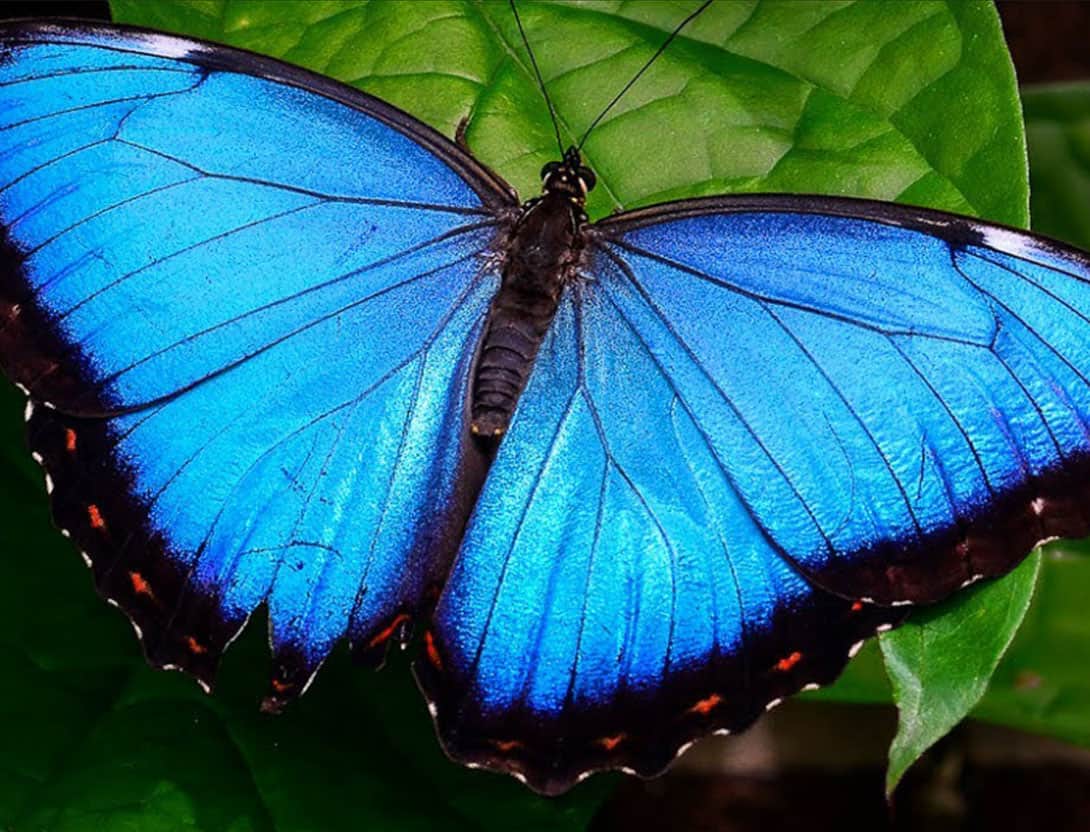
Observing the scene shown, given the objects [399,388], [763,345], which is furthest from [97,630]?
[763,345]

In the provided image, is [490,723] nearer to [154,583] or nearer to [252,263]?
[154,583]

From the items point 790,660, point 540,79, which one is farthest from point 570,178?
point 790,660

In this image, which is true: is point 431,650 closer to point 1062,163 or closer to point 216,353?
point 216,353

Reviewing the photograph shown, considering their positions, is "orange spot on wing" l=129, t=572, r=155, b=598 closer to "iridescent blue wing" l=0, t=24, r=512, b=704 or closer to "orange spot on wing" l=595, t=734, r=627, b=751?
"iridescent blue wing" l=0, t=24, r=512, b=704

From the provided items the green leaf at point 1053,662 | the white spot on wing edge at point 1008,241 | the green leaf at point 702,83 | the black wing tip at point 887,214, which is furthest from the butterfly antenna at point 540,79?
the green leaf at point 1053,662

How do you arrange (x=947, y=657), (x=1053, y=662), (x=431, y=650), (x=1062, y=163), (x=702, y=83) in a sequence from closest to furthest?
(x=947, y=657) < (x=431, y=650) < (x=702, y=83) < (x=1053, y=662) < (x=1062, y=163)

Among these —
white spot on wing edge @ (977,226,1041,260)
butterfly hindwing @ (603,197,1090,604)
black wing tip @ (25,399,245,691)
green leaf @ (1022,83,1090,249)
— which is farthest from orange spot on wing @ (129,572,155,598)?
green leaf @ (1022,83,1090,249)
